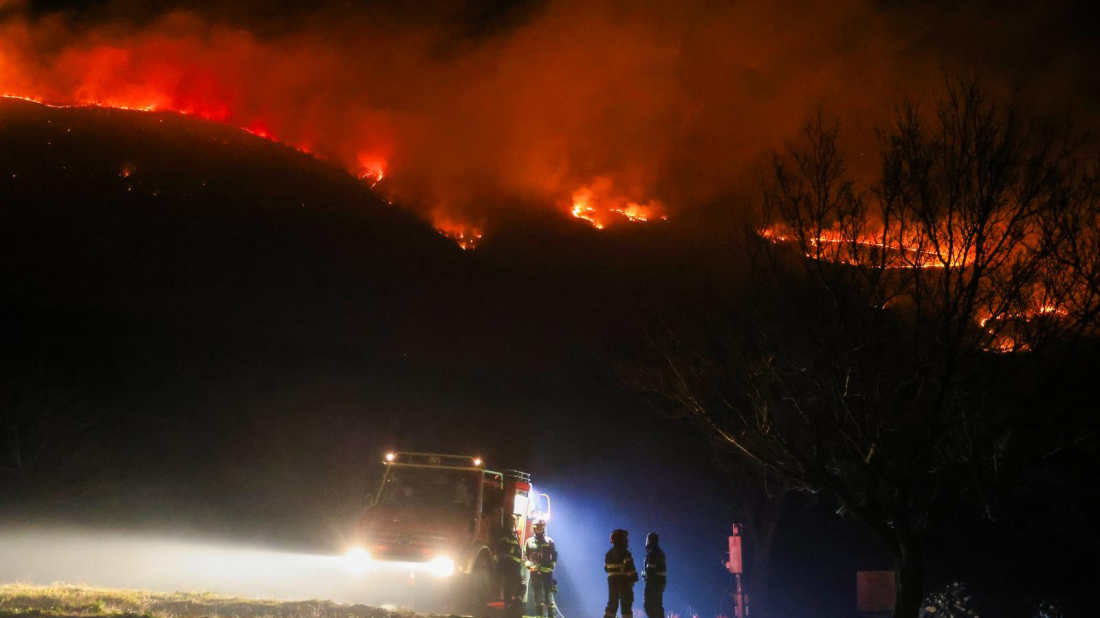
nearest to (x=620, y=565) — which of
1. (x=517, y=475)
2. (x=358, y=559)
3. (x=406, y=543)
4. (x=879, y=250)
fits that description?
(x=406, y=543)

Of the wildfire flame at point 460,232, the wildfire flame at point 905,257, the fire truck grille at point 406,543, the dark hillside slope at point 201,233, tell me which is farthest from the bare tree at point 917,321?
the wildfire flame at point 460,232

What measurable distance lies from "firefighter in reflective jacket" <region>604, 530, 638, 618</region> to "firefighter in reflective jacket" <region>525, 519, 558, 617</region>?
2565 millimetres

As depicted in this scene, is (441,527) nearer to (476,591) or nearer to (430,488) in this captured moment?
(430,488)

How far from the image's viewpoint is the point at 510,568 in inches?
658

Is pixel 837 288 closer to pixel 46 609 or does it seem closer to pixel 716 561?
pixel 46 609

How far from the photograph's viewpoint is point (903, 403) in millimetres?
12578

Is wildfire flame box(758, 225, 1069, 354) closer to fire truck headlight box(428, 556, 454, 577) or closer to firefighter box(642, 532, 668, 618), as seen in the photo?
firefighter box(642, 532, 668, 618)

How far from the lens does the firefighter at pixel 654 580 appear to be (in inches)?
551

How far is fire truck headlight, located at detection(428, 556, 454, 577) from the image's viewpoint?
1509 cm

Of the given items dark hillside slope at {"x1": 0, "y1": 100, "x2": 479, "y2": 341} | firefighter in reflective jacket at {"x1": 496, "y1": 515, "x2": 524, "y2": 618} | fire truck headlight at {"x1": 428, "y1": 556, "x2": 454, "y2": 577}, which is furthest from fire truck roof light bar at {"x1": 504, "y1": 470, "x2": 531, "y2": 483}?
dark hillside slope at {"x1": 0, "y1": 100, "x2": 479, "y2": 341}

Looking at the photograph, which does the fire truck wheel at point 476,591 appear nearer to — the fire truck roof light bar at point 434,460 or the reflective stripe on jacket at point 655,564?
the fire truck roof light bar at point 434,460

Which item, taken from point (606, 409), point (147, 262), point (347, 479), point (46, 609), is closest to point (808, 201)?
point (46, 609)

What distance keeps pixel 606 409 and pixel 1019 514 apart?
1748cm

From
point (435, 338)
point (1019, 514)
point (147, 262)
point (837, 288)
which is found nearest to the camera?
point (837, 288)
